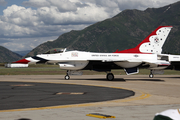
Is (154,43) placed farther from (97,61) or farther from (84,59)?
(84,59)

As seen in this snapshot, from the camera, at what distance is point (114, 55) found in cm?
2745

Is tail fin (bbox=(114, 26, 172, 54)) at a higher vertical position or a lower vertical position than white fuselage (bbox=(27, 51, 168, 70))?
higher

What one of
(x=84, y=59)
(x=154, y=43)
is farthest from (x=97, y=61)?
(x=154, y=43)

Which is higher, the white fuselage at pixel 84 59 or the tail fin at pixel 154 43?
the tail fin at pixel 154 43

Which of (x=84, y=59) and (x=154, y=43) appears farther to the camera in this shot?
(x=154, y=43)

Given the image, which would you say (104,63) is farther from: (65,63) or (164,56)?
(164,56)

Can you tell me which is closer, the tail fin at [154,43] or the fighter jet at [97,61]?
the fighter jet at [97,61]

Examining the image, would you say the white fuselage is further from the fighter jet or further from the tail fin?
the tail fin

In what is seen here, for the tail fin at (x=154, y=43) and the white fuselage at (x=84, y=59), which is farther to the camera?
the tail fin at (x=154, y=43)

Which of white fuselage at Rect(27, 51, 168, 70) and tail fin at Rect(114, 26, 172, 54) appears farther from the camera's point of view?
tail fin at Rect(114, 26, 172, 54)

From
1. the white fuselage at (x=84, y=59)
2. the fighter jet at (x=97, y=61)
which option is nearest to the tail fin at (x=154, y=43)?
the fighter jet at (x=97, y=61)

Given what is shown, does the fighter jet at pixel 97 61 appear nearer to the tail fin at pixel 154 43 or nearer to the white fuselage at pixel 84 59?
the white fuselage at pixel 84 59

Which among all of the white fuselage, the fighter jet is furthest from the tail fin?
the white fuselage

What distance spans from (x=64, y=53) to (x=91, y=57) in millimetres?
2963
